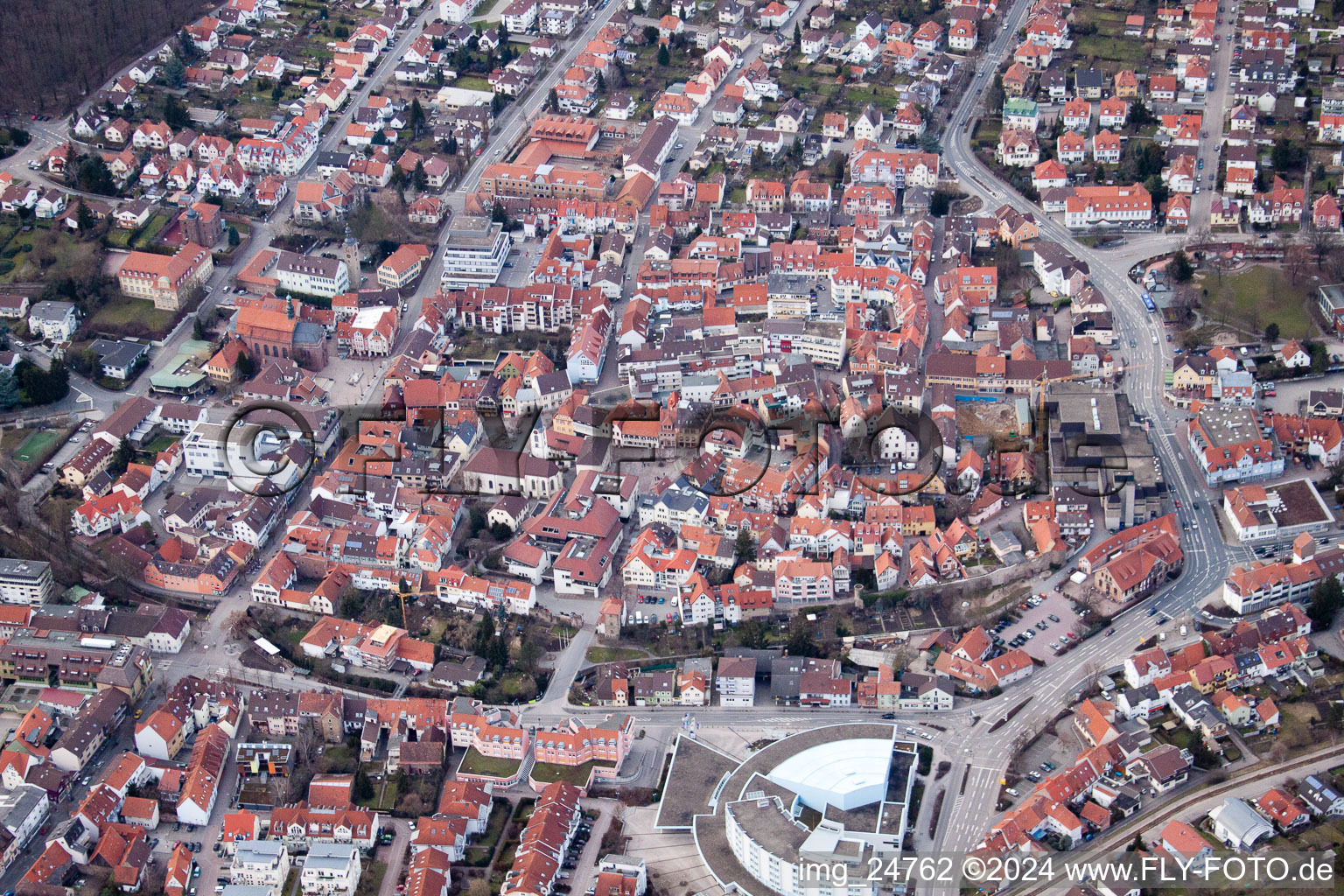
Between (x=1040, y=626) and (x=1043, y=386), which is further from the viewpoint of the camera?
(x=1043, y=386)

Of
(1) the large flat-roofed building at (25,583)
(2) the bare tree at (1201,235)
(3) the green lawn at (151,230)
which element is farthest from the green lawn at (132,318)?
(2) the bare tree at (1201,235)

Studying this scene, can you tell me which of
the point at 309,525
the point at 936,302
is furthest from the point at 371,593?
the point at 936,302

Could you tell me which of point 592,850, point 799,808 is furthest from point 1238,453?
point 592,850

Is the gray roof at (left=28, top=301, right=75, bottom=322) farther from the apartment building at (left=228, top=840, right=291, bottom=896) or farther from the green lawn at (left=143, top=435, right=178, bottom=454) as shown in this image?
the apartment building at (left=228, top=840, right=291, bottom=896)

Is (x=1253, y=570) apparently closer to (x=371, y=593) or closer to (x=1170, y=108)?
(x=371, y=593)

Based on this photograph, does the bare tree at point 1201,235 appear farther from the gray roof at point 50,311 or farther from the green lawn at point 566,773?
the gray roof at point 50,311

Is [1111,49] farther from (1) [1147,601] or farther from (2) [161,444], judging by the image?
(2) [161,444]
